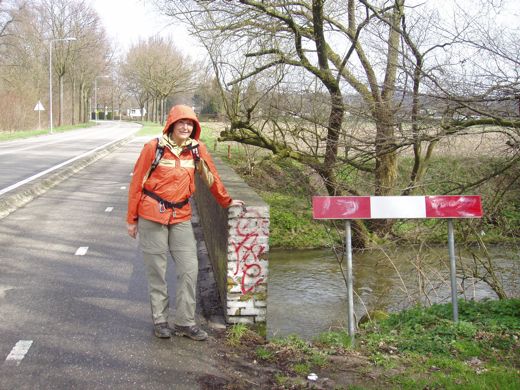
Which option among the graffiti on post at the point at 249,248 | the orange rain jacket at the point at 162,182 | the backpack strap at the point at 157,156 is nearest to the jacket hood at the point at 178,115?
the orange rain jacket at the point at 162,182

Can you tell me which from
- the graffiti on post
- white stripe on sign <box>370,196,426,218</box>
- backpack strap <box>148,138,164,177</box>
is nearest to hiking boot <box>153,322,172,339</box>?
the graffiti on post

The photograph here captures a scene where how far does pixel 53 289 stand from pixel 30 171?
11.2 m

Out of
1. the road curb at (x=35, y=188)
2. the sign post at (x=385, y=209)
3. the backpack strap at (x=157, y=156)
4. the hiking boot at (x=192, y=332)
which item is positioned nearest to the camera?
the backpack strap at (x=157, y=156)

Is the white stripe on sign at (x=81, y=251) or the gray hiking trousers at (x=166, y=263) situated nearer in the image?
the gray hiking trousers at (x=166, y=263)

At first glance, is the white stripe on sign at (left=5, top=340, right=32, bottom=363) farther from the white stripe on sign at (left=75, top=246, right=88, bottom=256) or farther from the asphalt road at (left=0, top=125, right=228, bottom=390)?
the white stripe on sign at (left=75, top=246, right=88, bottom=256)

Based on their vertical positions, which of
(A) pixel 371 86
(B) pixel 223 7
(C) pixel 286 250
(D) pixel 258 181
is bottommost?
(C) pixel 286 250

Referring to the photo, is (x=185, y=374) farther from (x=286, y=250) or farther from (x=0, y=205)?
(x=286, y=250)

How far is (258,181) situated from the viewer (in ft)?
73.7

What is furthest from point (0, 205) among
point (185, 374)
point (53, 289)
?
point (185, 374)

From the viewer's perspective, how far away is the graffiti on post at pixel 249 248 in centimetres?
511

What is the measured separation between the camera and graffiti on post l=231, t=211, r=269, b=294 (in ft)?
16.8

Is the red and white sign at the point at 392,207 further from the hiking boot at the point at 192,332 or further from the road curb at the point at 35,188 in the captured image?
the road curb at the point at 35,188

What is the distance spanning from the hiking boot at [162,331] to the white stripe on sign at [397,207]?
77.2 inches

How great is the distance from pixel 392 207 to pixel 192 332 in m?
2.01
